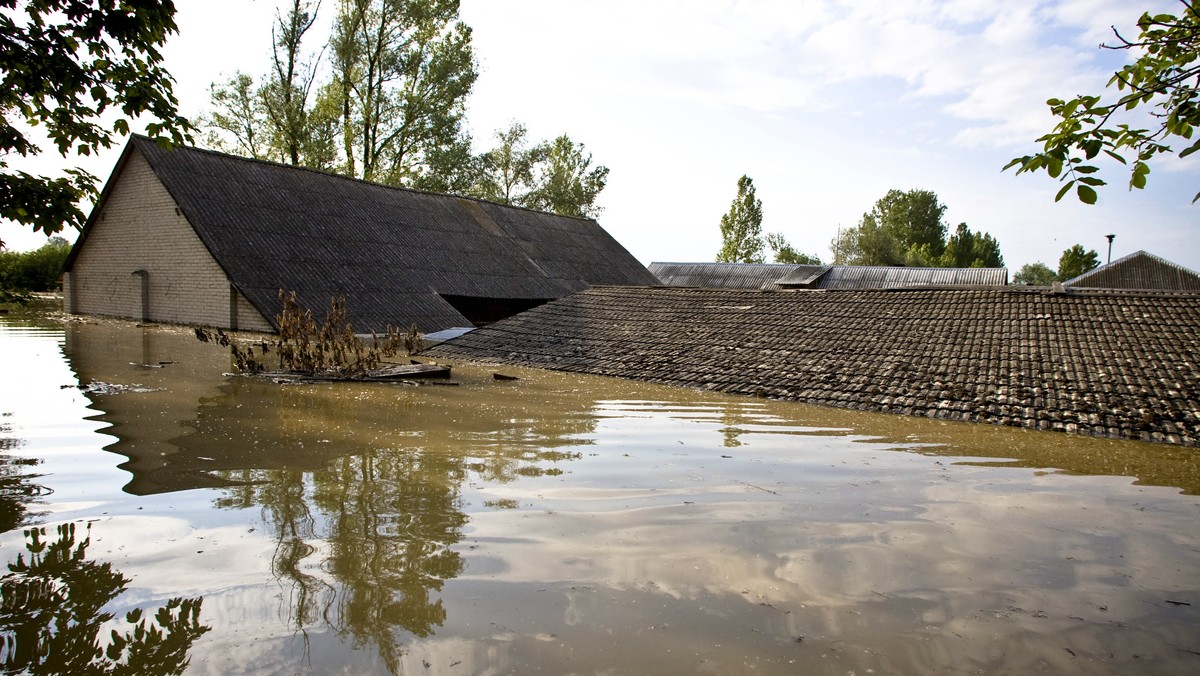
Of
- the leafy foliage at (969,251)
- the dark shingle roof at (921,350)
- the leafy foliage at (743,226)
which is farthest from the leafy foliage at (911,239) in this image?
the dark shingle roof at (921,350)

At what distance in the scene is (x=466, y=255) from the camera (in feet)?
85.5

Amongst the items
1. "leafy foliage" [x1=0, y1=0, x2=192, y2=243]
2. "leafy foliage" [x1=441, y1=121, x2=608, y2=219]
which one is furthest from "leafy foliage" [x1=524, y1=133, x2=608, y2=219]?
"leafy foliage" [x1=0, y1=0, x2=192, y2=243]

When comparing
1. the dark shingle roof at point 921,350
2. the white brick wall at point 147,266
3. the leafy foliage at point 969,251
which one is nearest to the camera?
the dark shingle roof at point 921,350

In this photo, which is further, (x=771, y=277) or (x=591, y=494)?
(x=771, y=277)

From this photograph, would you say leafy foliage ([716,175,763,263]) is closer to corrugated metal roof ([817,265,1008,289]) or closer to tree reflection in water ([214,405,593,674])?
corrugated metal roof ([817,265,1008,289])

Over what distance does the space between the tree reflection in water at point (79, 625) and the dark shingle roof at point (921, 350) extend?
7.70 m

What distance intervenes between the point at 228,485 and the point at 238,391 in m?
4.53

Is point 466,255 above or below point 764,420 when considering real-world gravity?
above

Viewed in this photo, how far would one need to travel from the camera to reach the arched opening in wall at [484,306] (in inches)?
941

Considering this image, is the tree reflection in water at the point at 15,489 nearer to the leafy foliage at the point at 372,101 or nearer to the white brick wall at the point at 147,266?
the white brick wall at the point at 147,266

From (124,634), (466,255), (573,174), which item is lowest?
(124,634)

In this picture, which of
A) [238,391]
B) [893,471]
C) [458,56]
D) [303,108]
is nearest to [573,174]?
[458,56]

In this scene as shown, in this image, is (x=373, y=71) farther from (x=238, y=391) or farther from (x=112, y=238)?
(x=238, y=391)

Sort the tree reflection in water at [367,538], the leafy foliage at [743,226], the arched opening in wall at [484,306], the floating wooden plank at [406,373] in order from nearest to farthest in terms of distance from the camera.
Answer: the tree reflection in water at [367,538] < the floating wooden plank at [406,373] < the arched opening in wall at [484,306] < the leafy foliage at [743,226]
